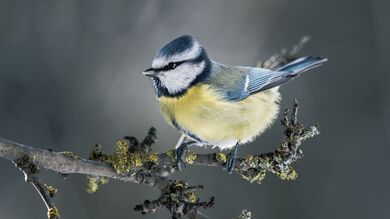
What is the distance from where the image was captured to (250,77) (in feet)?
10.2

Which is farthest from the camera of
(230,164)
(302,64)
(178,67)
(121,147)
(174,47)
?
(302,64)

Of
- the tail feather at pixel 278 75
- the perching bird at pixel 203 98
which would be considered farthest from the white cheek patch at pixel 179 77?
the tail feather at pixel 278 75

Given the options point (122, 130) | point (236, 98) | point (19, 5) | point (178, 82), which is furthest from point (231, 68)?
point (19, 5)

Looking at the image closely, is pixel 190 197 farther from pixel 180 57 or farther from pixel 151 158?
pixel 180 57

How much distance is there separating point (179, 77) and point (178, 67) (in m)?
0.07

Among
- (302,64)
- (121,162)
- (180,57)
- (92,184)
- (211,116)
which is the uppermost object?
(302,64)

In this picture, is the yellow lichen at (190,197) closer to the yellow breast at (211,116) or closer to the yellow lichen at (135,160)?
the yellow lichen at (135,160)

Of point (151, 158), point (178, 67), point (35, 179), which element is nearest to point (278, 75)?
point (178, 67)

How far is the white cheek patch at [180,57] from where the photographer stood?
2590mm

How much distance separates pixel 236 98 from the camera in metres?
2.94

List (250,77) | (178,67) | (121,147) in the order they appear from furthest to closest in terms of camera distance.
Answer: (250,77)
(178,67)
(121,147)

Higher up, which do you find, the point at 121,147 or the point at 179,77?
the point at 179,77

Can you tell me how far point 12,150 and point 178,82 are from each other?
1.17m

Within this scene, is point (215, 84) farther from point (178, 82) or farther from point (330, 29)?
point (330, 29)
